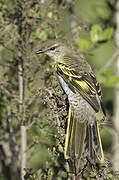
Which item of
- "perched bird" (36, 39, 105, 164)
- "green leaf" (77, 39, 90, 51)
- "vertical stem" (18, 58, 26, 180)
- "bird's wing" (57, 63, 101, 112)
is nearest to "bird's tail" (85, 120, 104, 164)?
"perched bird" (36, 39, 105, 164)

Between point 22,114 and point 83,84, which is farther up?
point 83,84

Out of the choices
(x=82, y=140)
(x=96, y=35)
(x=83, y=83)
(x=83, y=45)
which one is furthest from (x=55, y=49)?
(x=82, y=140)

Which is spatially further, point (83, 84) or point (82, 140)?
point (83, 84)

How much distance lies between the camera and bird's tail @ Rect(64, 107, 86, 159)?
3053 millimetres

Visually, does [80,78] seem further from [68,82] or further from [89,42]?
[89,42]

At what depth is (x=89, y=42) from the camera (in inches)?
180

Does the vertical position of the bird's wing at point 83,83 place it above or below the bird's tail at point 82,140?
above

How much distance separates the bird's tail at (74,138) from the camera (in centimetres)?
305

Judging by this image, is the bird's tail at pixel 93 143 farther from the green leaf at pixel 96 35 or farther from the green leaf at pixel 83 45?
the green leaf at pixel 96 35

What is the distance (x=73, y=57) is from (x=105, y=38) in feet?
1.64

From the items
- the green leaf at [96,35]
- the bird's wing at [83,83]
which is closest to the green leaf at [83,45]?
the green leaf at [96,35]

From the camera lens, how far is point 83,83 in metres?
4.04

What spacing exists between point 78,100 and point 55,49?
0.97 meters

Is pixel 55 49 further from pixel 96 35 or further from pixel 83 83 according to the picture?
pixel 83 83
